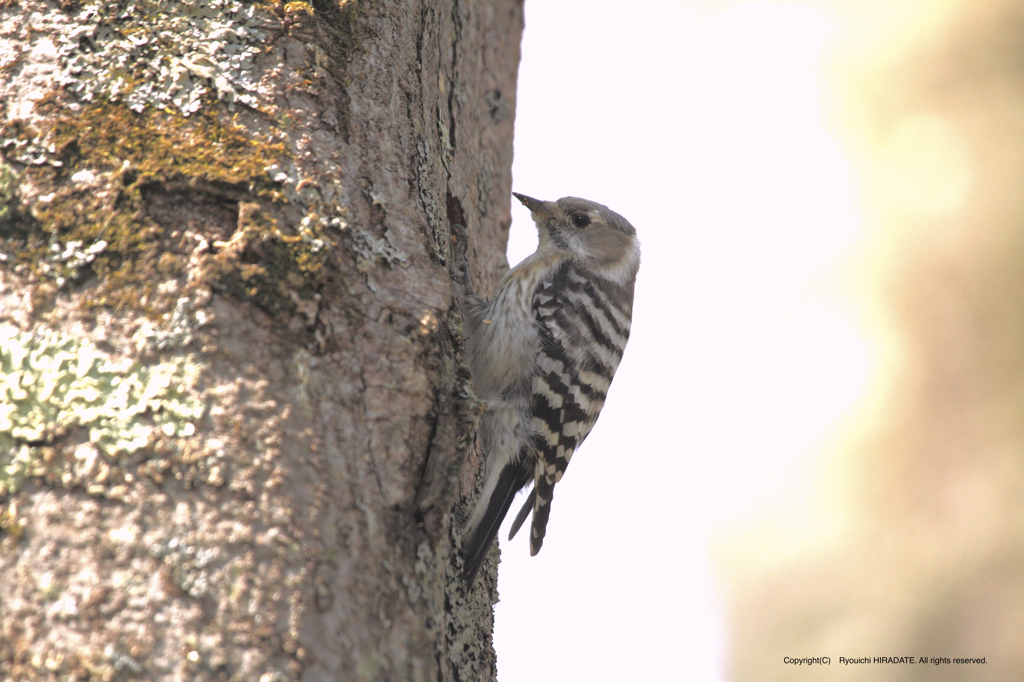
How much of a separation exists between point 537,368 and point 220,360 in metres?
2.02

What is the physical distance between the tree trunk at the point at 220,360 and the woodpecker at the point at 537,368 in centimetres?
96

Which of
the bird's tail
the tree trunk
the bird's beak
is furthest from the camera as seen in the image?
the bird's beak

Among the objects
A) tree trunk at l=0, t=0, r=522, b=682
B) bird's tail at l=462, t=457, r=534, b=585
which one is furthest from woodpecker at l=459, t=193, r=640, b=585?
tree trunk at l=0, t=0, r=522, b=682

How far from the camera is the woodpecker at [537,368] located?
339 centimetres

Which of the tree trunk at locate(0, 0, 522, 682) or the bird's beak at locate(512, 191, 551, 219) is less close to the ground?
the bird's beak at locate(512, 191, 551, 219)

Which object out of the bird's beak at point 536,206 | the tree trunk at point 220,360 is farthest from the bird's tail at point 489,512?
the bird's beak at point 536,206

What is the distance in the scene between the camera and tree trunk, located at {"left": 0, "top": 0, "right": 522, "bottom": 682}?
1.55m

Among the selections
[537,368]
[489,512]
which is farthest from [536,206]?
[489,512]

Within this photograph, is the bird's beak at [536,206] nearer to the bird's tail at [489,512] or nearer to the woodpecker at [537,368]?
the woodpecker at [537,368]

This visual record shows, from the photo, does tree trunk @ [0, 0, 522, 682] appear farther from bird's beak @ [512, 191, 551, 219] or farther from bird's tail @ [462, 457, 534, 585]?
bird's beak @ [512, 191, 551, 219]

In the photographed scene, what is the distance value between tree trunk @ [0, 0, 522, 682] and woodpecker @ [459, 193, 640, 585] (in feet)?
3.15

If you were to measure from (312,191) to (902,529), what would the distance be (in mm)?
3770

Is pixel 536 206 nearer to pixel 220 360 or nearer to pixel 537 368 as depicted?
pixel 537 368

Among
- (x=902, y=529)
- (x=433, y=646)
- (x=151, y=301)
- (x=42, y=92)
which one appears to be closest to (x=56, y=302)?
(x=151, y=301)
